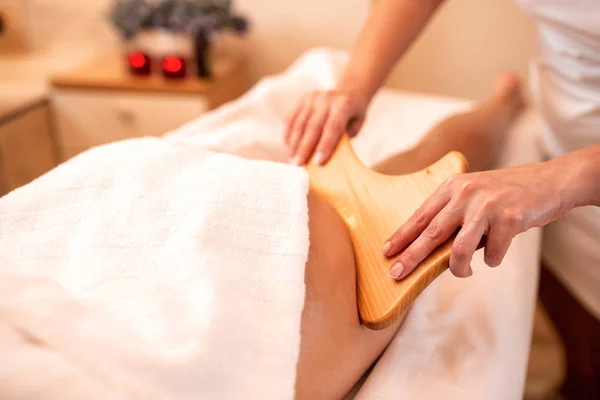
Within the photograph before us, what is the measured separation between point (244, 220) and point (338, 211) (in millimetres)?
186

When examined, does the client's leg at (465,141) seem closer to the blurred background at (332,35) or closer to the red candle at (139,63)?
the blurred background at (332,35)

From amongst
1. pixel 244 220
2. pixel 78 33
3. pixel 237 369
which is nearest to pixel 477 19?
pixel 78 33

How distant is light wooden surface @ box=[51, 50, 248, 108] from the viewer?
6.11 feet

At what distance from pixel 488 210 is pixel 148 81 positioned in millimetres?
1515

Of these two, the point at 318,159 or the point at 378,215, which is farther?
the point at 318,159

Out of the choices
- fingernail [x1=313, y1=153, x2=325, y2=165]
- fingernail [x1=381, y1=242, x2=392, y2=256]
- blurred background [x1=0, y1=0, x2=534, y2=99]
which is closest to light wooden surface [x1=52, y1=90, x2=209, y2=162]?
blurred background [x1=0, y1=0, x2=534, y2=99]

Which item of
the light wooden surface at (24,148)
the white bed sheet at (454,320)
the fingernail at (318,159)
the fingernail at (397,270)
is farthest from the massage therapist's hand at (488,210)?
the light wooden surface at (24,148)

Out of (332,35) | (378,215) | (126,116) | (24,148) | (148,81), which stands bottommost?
(24,148)

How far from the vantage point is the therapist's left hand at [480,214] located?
0.60m

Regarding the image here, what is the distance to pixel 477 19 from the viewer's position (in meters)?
2.04

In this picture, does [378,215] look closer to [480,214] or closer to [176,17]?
[480,214]

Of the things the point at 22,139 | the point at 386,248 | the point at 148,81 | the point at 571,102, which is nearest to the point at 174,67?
the point at 148,81

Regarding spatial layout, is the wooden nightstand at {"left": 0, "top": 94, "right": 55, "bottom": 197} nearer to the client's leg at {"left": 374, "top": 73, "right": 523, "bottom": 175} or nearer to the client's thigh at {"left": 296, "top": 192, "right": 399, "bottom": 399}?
the client's leg at {"left": 374, "top": 73, "right": 523, "bottom": 175}

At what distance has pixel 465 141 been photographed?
105 cm
